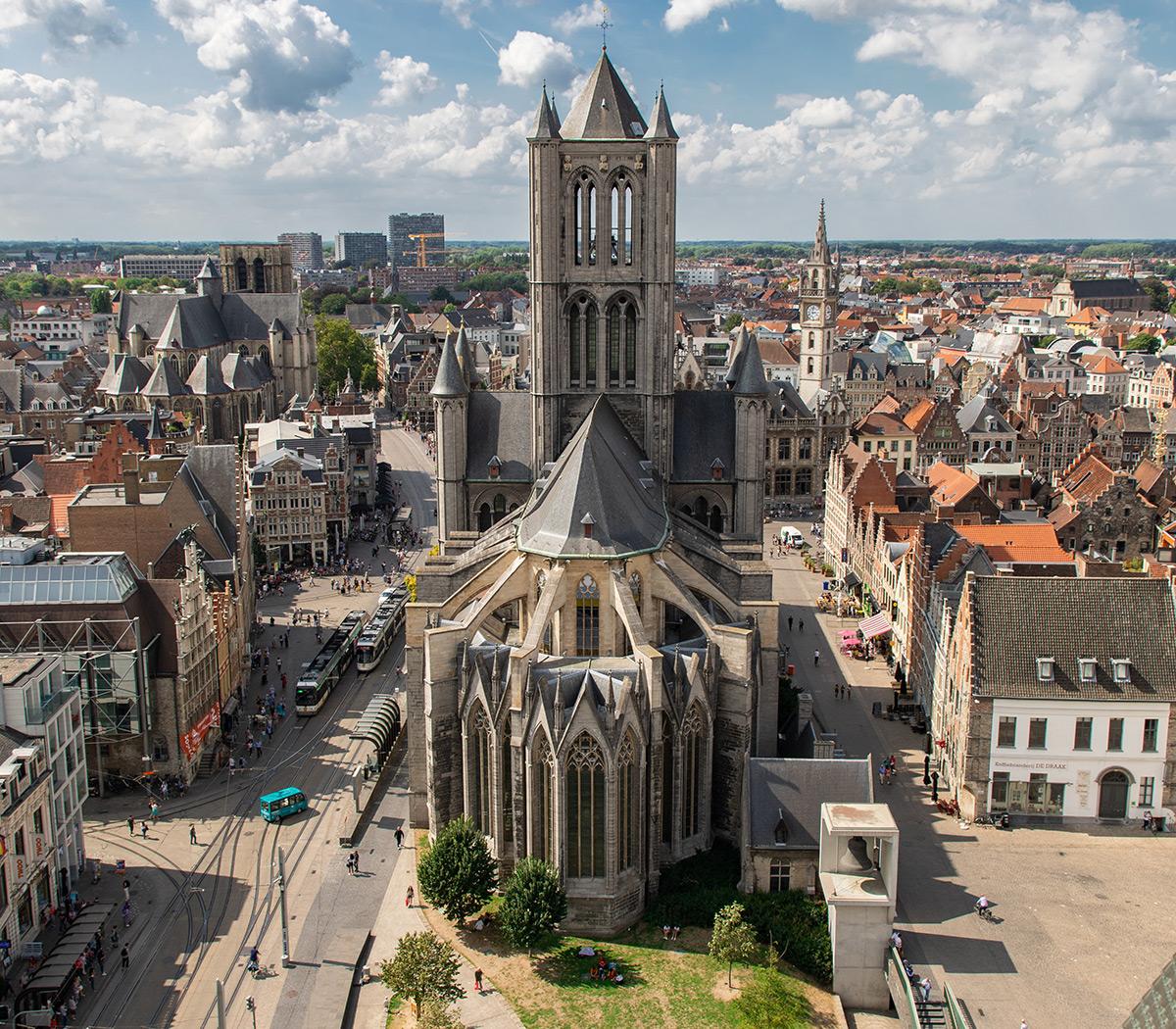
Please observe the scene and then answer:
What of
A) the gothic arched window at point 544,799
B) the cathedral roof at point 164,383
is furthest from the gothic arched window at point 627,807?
the cathedral roof at point 164,383

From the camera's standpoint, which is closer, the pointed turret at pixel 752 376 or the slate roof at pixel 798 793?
the slate roof at pixel 798 793

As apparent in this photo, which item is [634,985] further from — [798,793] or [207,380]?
[207,380]

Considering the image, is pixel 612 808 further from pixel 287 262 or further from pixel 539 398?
pixel 287 262

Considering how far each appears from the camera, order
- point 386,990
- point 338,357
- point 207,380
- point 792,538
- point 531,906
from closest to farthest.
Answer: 1. point 386,990
2. point 531,906
3. point 792,538
4. point 207,380
5. point 338,357

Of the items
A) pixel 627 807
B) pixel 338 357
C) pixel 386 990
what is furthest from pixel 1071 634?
pixel 338 357

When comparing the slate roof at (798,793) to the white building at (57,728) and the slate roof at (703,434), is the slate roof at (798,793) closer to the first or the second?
the slate roof at (703,434)

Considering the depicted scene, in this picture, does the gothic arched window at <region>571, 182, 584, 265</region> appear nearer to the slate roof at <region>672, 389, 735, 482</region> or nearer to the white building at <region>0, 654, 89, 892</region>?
the slate roof at <region>672, 389, 735, 482</region>
